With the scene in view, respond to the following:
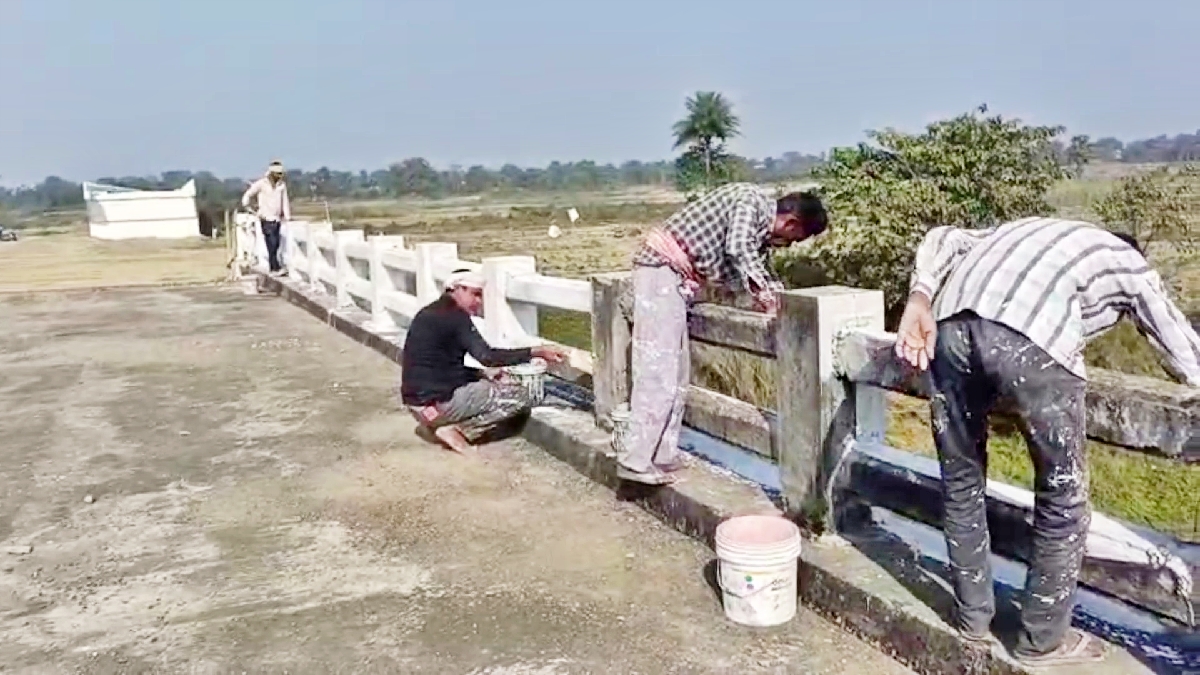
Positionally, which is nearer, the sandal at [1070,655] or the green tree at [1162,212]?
the sandal at [1070,655]

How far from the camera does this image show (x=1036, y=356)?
3131 millimetres

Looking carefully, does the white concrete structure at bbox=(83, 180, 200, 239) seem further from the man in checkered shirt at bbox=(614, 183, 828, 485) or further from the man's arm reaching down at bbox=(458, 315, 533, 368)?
the man in checkered shirt at bbox=(614, 183, 828, 485)

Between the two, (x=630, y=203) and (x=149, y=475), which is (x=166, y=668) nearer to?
(x=149, y=475)

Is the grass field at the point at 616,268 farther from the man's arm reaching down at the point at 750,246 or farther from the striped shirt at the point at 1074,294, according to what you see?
the man's arm reaching down at the point at 750,246

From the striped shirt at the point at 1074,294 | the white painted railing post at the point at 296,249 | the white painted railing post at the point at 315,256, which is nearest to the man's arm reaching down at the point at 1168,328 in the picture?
the striped shirt at the point at 1074,294

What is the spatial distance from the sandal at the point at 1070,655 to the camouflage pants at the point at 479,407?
3.86 m

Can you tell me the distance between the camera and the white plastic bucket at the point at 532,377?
22.5 feet

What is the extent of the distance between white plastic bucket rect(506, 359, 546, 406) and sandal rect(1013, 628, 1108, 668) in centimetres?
390

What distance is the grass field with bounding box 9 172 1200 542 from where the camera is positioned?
10586mm

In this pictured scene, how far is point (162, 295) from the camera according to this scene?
57.6 ft

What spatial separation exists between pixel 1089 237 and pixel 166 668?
314 centimetres

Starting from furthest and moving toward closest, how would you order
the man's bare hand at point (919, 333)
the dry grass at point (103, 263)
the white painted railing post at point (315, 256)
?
the dry grass at point (103, 263), the white painted railing post at point (315, 256), the man's bare hand at point (919, 333)

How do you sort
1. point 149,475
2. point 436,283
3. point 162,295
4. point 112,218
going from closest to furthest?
point 149,475 → point 436,283 → point 162,295 → point 112,218

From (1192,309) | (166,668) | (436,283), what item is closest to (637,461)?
(166,668)
